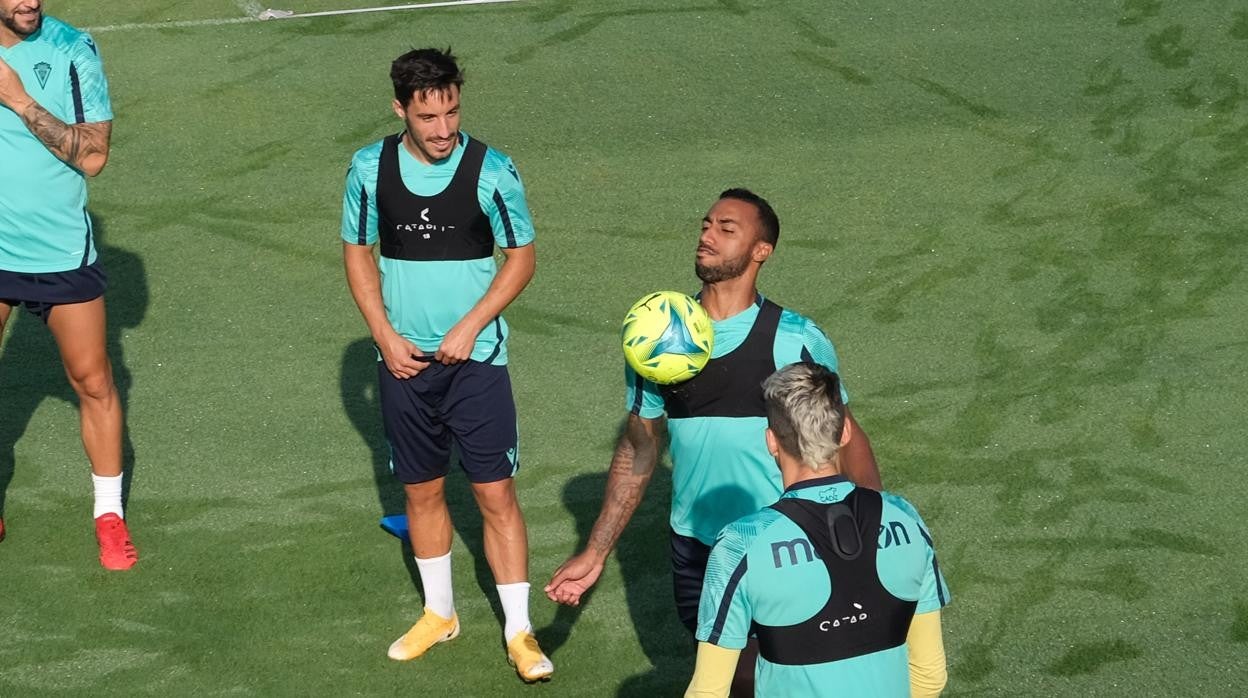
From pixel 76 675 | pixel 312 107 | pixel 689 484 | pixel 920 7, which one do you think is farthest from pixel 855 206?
pixel 76 675

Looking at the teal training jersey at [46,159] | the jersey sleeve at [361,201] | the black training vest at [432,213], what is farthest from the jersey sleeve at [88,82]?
the black training vest at [432,213]

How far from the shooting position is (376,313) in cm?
587

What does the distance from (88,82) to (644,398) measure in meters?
2.98

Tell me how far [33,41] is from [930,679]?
4595mm

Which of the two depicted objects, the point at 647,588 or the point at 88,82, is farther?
the point at 647,588

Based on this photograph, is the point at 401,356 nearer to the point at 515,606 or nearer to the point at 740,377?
the point at 515,606

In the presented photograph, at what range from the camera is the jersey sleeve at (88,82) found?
6355 mm

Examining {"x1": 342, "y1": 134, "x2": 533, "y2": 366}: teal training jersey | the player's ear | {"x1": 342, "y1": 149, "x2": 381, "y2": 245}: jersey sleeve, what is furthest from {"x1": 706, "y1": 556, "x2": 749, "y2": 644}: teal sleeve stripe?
{"x1": 342, "y1": 149, "x2": 381, "y2": 245}: jersey sleeve

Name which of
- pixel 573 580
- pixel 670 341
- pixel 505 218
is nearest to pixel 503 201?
pixel 505 218

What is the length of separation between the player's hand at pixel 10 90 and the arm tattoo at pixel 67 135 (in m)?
0.04

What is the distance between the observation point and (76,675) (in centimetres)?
622

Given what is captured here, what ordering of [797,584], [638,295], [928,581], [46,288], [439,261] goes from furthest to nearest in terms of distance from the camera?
[638,295]
[46,288]
[439,261]
[928,581]
[797,584]

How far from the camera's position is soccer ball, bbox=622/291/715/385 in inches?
193

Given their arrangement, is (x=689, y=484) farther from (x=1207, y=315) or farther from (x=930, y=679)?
(x=1207, y=315)
